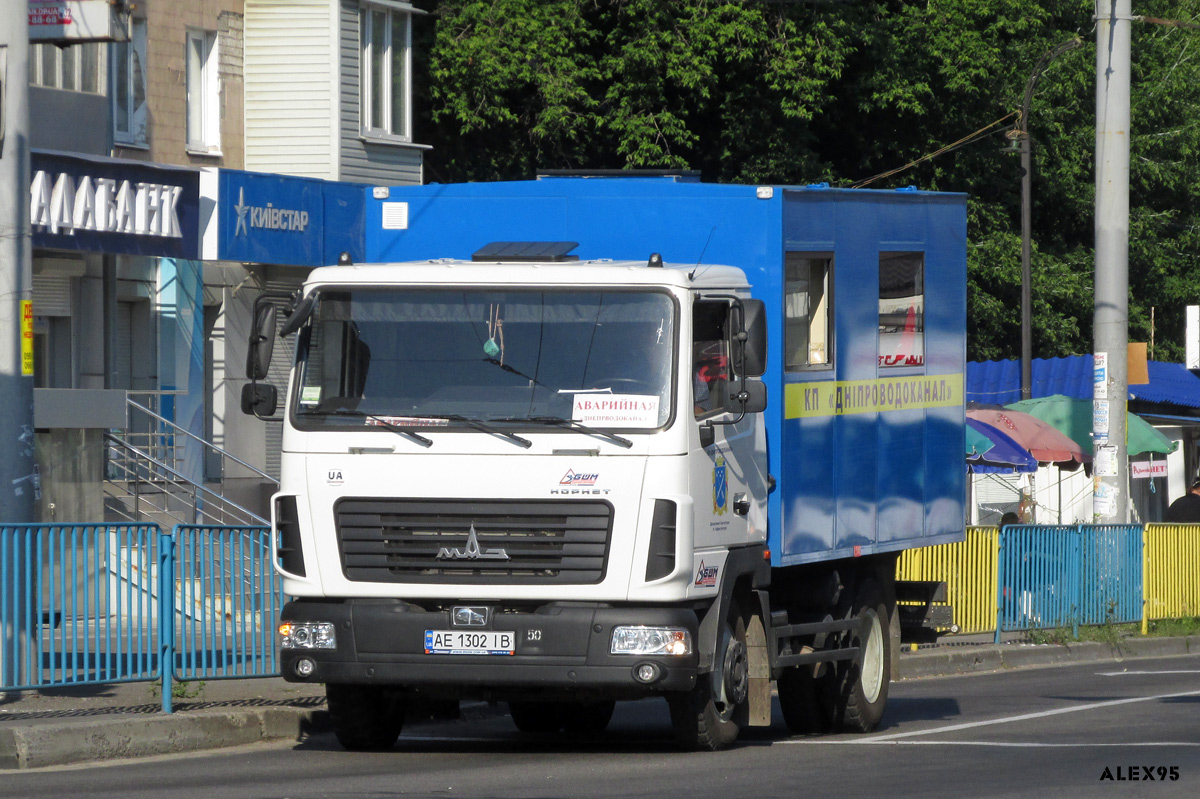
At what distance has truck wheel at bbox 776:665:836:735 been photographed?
13023mm

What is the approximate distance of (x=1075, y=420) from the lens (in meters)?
30.4

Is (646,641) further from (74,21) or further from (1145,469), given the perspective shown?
(1145,469)

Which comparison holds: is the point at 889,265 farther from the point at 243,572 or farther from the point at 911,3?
the point at 911,3

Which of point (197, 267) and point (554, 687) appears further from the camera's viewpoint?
point (197, 267)

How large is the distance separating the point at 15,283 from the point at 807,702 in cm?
573

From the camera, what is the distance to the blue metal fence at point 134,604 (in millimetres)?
10977

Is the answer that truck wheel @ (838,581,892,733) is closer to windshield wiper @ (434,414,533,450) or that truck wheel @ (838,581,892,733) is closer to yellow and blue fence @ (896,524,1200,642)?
windshield wiper @ (434,414,533,450)

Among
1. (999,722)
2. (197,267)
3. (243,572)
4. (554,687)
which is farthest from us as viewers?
(197,267)

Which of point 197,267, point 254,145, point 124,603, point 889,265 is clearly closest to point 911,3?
point 254,145

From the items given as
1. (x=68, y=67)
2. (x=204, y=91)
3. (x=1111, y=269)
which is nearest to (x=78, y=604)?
(x=68, y=67)

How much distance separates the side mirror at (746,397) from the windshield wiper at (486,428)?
112 centimetres

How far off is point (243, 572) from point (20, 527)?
2018mm

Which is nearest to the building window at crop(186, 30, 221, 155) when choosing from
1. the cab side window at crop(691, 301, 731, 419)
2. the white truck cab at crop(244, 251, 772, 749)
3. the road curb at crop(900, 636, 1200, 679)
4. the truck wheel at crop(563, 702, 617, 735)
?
the road curb at crop(900, 636, 1200, 679)

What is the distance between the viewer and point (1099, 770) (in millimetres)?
10547
